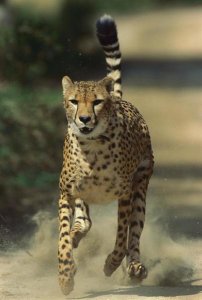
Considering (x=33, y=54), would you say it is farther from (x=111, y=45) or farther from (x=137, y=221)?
(x=137, y=221)

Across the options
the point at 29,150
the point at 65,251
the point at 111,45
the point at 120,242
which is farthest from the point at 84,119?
the point at 29,150

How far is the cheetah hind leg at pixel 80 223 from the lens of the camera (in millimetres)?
9633

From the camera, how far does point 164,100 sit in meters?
21.4

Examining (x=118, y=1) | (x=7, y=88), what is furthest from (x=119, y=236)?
(x=118, y=1)

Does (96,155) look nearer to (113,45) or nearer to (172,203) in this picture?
(113,45)

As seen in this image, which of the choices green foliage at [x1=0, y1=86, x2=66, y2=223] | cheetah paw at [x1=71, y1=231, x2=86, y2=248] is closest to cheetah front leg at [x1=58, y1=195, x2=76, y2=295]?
cheetah paw at [x1=71, y1=231, x2=86, y2=248]

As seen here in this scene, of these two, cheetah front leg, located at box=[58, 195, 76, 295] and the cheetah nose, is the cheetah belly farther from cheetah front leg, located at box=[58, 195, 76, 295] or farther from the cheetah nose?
the cheetah nose

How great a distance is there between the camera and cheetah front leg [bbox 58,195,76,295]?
8.96m

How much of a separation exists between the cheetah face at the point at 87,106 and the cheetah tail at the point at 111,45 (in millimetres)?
1011

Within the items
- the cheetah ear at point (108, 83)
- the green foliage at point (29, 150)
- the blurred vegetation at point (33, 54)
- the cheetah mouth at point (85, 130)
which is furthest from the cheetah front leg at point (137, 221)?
the blurred vegetation at point (33, 54)

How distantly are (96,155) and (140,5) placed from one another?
97.8 feet

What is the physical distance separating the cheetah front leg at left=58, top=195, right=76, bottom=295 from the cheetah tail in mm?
1235

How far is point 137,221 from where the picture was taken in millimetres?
9836

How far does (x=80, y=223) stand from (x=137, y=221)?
1.32 feet
